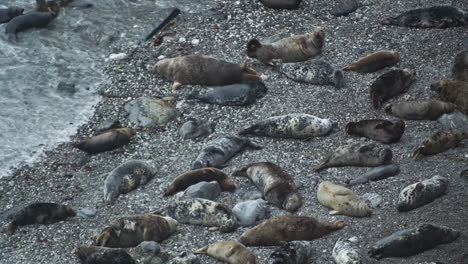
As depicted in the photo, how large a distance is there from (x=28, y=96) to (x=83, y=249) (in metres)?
3.68

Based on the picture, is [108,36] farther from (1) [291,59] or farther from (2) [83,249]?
(2) [83,249]

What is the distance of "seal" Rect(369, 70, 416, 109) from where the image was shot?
9.07 metres

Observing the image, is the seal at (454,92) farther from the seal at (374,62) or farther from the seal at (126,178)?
the seal at (126,178)

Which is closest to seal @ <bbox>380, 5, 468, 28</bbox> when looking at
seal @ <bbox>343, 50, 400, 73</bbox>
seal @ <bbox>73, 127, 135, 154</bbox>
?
seal @ <bbox>343, 50, 400, 73</bbox>

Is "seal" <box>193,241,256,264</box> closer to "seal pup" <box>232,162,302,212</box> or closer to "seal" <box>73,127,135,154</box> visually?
"seal pup" <box>232,162,302,212</box>

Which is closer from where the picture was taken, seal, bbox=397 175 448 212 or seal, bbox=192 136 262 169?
seal, bbox=397 175 448 212

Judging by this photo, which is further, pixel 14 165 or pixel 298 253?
pixel 14 165

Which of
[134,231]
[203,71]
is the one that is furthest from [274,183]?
[203,71]

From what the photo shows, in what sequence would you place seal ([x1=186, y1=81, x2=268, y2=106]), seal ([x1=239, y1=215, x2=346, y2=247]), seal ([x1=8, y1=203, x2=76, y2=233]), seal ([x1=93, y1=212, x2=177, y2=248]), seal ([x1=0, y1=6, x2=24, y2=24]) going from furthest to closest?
seal ([x1=0, y1=6, x2=24, y2=24]), seal ([x1=186, y1=81, x2=268, y2=106]), seal ([x1=8, y1=203, x2=76, y2=233]), seal ([x1=93, y1=212, x2=177, y2=248]), seal ([x1=239, y1=215, x2=346, y2=247])

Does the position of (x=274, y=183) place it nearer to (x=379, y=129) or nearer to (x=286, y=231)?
(x=286, y=231)

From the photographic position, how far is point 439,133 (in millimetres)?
7902

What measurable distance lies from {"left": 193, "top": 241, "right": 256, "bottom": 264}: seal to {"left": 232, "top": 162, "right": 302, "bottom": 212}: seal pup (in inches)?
35.3

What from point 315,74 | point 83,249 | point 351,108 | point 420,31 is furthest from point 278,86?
point 83,249

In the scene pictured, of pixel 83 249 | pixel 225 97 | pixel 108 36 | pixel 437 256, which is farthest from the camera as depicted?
pixel 108 36
